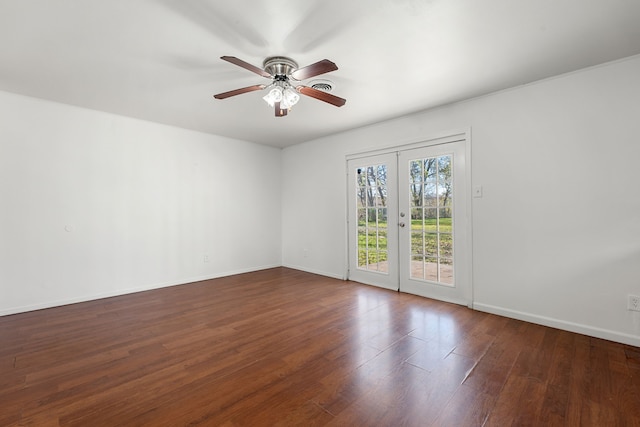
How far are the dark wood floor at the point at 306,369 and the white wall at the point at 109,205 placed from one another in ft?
1.85

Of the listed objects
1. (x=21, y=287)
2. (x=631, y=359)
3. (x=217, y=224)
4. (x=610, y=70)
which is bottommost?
(x=631, y=359)

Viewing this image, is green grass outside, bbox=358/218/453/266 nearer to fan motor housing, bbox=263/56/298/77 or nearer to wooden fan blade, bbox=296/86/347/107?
wooden fan blade, bbox=296/86/347/107

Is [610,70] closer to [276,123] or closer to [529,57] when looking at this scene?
[529,57]

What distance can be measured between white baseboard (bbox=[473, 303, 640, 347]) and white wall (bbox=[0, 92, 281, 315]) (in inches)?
158

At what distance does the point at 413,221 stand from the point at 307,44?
2.63m

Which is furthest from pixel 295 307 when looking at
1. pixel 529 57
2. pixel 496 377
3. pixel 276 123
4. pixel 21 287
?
pixel 529 57

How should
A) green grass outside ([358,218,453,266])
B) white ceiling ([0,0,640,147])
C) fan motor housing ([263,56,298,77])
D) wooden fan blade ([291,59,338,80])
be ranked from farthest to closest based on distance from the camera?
green grass outside ([358,218,453,266]) < fan motor housing ([263,56,298,77]) < wooden fan blade ([291,59,338,80]) < white ceiling ([0,0,640,147])

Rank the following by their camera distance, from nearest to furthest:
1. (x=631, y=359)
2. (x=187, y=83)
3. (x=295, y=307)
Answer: (x=631, y=359) < (x=187, y=83) < (x=295, y=307)

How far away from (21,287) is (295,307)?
10.4 feet

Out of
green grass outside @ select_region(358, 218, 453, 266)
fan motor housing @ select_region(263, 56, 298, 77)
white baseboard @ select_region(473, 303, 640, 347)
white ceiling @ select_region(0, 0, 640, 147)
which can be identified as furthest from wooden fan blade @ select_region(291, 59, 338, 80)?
white baseboard @ select_region(473, 303, 640, 347)

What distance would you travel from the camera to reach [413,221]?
3982 millimetres

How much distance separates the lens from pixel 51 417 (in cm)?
164

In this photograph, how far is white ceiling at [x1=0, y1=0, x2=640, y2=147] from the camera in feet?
6.20

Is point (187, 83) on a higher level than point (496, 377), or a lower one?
higher
